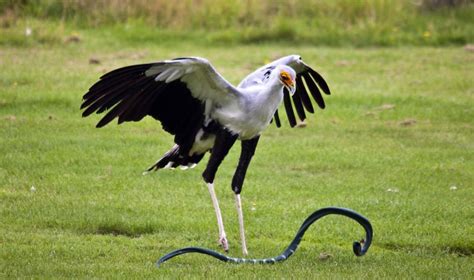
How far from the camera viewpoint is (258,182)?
9.94 m

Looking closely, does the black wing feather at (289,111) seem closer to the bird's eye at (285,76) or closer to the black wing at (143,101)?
the black wing at (143,101)

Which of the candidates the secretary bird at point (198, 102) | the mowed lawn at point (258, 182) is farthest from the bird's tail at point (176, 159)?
the mowed lawn at point (258, 182)

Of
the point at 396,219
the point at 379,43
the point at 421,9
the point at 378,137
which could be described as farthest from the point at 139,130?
the point at 421,9

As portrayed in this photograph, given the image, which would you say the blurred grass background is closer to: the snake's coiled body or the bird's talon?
the bird's talon

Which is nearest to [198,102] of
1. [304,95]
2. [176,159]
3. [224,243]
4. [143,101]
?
[143,101]

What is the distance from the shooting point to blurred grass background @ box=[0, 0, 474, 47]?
17.1 metres

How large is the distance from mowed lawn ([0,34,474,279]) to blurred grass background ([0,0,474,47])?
1.57m

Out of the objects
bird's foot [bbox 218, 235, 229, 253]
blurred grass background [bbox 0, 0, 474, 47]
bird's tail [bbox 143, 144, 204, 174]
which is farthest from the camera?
blurred grass background [bbox 0, 0, 474, 47]

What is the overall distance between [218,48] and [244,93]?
9.20 metres

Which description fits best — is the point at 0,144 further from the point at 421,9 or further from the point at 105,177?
the point at 421,9

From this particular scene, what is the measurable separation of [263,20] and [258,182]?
8.39m

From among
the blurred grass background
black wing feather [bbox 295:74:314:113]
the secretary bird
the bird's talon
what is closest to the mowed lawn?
the bird's talon

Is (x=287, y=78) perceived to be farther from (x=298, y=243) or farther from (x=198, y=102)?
(x=298, y=243)

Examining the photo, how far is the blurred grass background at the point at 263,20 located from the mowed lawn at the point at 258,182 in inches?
61.6
